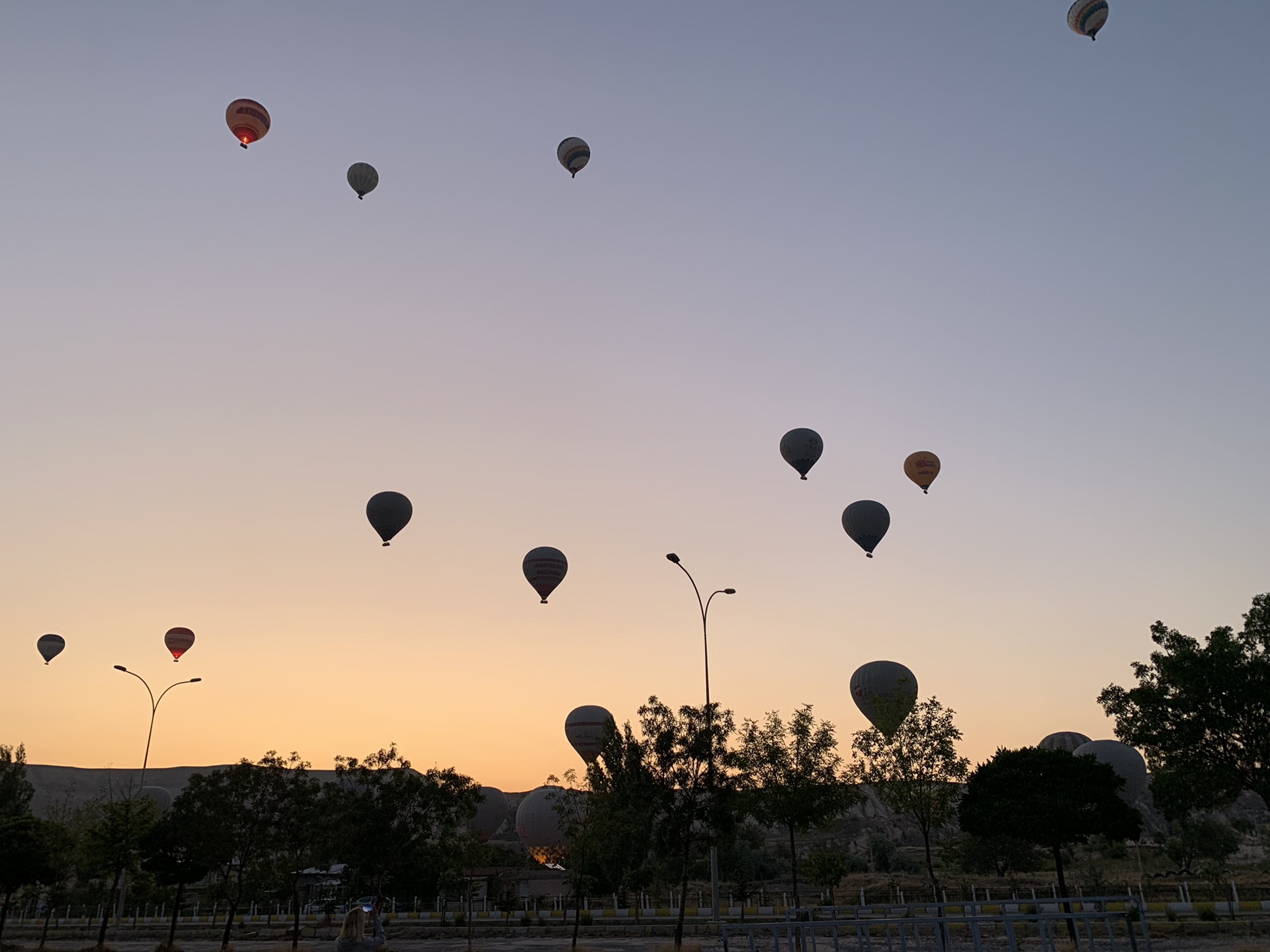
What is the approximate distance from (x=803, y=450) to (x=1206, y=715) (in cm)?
2475

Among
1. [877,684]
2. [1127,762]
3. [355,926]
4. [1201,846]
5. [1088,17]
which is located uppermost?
[1088,17]

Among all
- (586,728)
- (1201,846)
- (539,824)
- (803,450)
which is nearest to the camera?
(803,450)

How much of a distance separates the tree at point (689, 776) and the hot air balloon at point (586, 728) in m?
54.8

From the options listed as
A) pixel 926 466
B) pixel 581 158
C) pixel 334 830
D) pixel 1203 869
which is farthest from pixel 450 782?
pixel 1203 869

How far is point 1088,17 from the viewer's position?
1913 inches

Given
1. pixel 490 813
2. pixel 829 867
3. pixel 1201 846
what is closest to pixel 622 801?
pixel 829 867

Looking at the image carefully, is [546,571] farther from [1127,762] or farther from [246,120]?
[1127,762]

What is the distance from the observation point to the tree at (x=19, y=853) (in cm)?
4253

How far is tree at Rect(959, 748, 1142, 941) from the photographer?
1934 inches

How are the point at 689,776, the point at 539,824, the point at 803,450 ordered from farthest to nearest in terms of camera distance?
the point at 539,824
the point at 803,450
the point at 689,776

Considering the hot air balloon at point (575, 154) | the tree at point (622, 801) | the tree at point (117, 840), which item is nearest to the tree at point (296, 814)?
the tree at point (117, 840)

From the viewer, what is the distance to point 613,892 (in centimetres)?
7612

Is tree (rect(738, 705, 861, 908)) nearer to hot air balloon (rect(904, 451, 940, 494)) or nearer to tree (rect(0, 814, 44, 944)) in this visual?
hot air balloon (rect(904, 451, 940, 494))

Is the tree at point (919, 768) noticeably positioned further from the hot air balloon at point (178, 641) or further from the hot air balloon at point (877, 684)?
the hot air balloon at point (178, 641)
